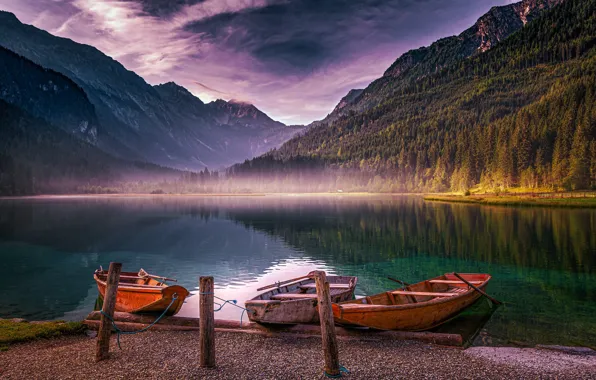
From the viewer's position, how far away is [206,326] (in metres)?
14.5

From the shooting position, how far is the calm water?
25062 mm

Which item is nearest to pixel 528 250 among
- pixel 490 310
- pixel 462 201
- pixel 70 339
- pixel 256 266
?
pixel 490 310

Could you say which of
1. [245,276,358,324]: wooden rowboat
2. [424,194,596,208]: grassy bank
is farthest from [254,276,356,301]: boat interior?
[424,194,596,208]: grassy bank

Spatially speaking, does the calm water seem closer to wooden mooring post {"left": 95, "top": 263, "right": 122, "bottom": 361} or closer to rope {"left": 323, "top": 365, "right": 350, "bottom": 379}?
wooden mooring post {"left": 95, "top": 263, "right": 122, "bottom": 361}

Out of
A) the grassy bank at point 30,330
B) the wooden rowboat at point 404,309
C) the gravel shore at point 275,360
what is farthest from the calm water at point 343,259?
the grassy bank at point 30,330

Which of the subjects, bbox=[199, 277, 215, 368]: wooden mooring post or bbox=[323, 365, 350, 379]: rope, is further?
bbox=[199, 277, 215, 368]: wooden mooring post

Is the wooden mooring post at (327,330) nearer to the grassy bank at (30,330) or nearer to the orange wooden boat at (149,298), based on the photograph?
the orange wooden boat at (149,298)

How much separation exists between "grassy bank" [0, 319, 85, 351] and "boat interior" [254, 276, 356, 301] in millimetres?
9066

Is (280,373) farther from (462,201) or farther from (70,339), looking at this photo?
(462,201)

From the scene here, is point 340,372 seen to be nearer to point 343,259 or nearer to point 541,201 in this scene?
point 343,259

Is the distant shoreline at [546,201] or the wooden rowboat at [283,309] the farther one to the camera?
the distant shoreline at [546,201]

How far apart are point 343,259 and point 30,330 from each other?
105ft

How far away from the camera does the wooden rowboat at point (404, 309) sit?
57.4ft

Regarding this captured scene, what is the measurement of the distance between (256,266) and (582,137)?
451ft
